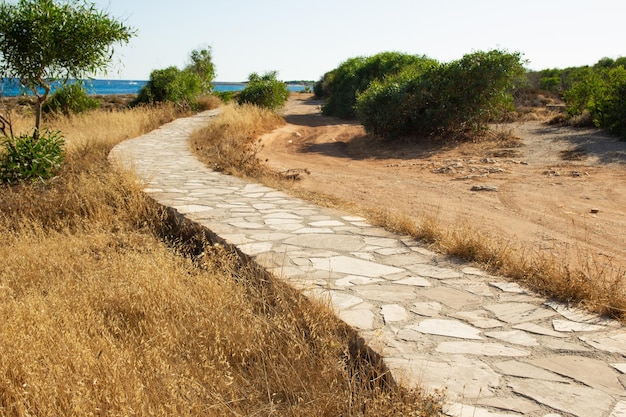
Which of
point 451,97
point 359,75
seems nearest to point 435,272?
point 451,97

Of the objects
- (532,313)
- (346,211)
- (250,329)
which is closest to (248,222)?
(346,211)

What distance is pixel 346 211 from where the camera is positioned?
6.25 metres

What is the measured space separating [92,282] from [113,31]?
6378 mm

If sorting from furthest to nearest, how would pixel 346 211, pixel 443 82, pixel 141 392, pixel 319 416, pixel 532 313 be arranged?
pixel 443 82, pixel 346 211, pixel 532 313, pixel 141 392, pixel 319 416

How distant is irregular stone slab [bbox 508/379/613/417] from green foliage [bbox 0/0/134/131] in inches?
327

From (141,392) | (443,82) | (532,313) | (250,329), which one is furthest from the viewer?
(443,82)

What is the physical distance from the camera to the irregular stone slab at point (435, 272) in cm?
402

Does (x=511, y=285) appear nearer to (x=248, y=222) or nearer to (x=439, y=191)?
(x=248, y=222)

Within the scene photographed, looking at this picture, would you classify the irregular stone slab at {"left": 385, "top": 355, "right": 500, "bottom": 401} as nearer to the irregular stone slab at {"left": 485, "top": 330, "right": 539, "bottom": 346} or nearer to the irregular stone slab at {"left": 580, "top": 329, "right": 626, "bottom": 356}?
the irregular stone slab at {"left": 485, "top": 330, "right": 539, "bottom": 346}

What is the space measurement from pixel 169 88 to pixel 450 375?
2132cm

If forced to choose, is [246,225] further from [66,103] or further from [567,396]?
[66,103]

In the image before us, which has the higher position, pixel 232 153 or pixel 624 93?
pixel 624 93

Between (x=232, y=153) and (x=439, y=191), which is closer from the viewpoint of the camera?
(x=439, y=191)

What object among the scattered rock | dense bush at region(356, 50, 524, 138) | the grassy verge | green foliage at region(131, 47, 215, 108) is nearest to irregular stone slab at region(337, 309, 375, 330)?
the grassy verge
